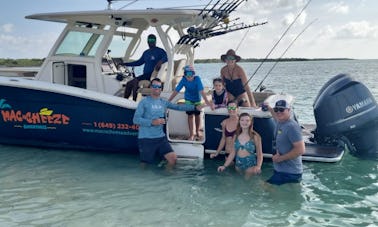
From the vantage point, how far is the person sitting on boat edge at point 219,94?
6.41m

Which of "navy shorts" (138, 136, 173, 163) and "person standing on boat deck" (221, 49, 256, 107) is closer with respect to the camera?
"navy shorts" (138, 136, 173, 163)

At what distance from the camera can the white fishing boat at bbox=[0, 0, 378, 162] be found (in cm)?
618

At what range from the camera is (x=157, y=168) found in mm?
6238

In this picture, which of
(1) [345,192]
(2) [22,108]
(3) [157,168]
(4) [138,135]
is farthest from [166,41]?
→ (1) [345,192]

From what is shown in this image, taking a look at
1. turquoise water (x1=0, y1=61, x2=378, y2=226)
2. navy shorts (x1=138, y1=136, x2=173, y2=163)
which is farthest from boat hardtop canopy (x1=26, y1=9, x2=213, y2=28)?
turquoise water (x1=0, y1=61, x2=378, y2=226)

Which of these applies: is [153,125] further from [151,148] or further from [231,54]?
[231,54]

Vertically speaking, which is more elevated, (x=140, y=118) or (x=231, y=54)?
(x=231, y=54)

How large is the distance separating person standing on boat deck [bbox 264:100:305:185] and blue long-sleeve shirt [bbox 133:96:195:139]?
73.3 inches

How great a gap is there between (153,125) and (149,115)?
16 centimetres

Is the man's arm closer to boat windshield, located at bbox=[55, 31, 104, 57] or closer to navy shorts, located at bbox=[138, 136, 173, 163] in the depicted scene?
navy shorts, located at bbox=[138, 136, 173, 163]

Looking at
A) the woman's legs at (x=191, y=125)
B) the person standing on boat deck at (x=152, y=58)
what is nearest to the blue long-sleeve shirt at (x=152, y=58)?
the person standing on boat deck at (x=152, y=58)

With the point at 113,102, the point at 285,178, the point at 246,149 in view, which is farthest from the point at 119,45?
the point at 285,178

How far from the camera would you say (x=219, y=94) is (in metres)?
6.47

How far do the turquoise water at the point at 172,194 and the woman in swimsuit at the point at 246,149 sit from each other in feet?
0.62
